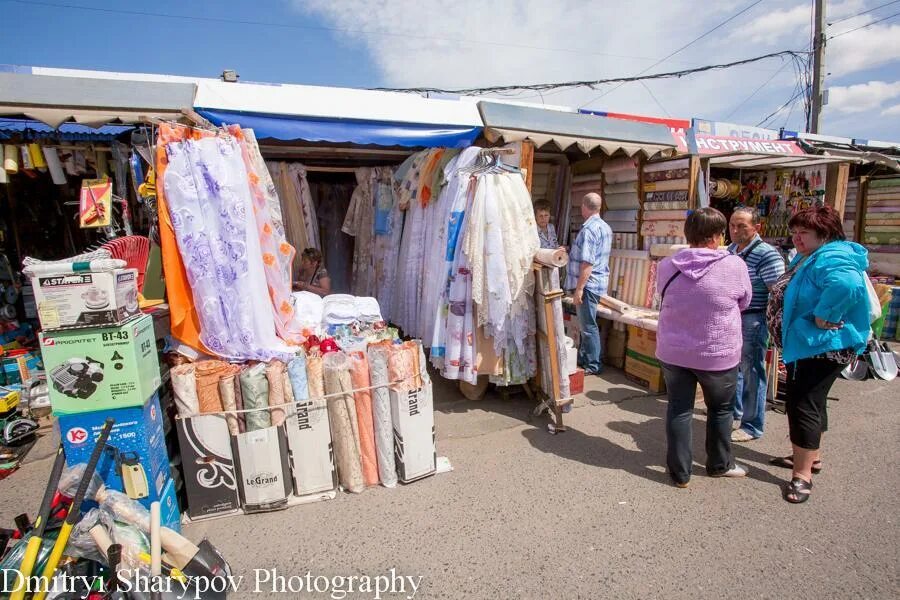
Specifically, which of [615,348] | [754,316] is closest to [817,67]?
[615,348]

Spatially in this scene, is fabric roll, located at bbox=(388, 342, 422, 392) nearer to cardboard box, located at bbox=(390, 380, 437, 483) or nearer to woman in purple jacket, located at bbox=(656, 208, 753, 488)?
cardboard box, located at bbox=(390, 380, 437, 483)

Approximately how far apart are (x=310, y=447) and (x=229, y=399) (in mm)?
562

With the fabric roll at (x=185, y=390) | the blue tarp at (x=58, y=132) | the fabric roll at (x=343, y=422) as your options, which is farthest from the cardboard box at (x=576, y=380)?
the blue tarp at (x=58, y=132)

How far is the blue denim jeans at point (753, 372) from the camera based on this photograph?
11.9 feet

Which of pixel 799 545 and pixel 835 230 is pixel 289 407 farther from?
pixel 835 230

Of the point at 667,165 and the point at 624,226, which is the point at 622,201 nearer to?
the point at 624,226

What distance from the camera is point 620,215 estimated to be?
587cm

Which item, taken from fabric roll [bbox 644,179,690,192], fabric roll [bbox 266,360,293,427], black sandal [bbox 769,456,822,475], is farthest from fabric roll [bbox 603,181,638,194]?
fabric roll [bbox 266,360,293,427]

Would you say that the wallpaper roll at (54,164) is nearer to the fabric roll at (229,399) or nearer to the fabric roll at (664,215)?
the fabric roll at (229,399)

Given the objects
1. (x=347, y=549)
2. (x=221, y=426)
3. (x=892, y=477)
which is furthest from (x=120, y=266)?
(x=892, y=477)

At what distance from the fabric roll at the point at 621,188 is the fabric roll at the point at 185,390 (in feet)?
16.3

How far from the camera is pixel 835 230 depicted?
2.92 metres

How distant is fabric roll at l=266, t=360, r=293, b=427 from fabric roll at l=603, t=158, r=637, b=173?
4.56 metres

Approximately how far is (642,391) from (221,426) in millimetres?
3924
